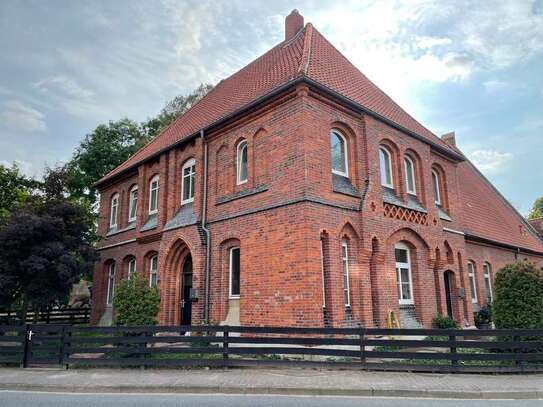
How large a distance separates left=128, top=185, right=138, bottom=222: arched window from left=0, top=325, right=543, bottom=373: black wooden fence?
957 centimetres

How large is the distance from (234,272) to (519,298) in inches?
306

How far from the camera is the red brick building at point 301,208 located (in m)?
10.9

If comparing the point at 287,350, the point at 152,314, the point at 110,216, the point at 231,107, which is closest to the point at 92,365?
the point at 152,314

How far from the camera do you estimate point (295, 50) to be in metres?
14.4

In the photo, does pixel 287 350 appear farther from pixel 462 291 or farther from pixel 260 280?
pixel 462 291

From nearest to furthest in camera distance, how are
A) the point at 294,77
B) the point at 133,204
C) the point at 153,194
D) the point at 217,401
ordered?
the point at 217,401 < the point at 294,77 < the point at 153,194 < the point at 133,204

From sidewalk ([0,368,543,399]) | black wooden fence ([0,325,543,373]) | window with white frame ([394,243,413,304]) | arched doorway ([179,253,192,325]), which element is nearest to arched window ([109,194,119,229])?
arched doorway ([179,253,192,325])

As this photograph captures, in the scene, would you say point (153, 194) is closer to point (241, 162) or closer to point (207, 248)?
point (207, 248)

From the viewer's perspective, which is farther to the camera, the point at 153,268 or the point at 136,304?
the point at 153,268

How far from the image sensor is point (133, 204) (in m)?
19.3

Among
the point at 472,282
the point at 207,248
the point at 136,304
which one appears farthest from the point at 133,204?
the point at 472,282

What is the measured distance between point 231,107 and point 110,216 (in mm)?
10478

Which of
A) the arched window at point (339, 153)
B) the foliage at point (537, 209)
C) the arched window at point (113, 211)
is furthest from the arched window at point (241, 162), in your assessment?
the foliage at point (537, 209)

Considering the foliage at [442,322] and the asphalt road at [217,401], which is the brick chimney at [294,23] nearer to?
the foliage at [442,322]
